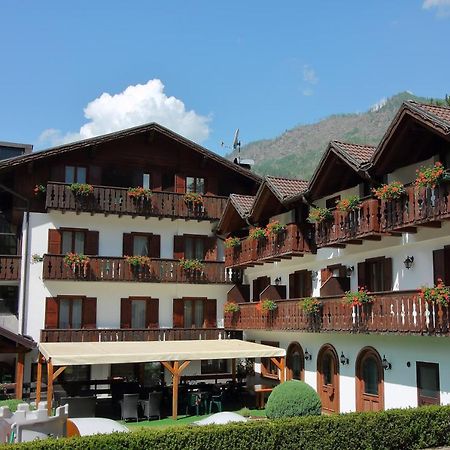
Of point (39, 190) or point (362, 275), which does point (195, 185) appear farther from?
point (362, 275)

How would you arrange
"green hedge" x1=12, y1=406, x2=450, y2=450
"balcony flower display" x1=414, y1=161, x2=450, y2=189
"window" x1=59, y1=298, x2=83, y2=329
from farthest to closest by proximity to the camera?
"window" x1=59, y1=298, x2=83, y2=329
"balcony flower display" x1=414, y1=161, x2=450, y2=189
"green hedge" x1=12, y1=406, x2=450, y2=450

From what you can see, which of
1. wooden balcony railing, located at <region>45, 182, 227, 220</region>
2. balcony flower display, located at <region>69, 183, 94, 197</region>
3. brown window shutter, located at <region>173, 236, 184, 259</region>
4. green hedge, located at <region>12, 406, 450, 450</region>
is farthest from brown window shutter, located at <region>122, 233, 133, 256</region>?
green hedge, located at <region>12, 406, 450, 450</region>

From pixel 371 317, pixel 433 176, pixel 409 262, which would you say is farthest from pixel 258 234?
pixel 433 176

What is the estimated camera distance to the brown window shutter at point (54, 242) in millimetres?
26312

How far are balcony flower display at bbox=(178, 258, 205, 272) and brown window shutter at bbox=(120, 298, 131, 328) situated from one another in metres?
2.74

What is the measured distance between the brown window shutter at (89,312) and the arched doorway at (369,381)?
11694mm

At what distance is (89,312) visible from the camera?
2653 cm

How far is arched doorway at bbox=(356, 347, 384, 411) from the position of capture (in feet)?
60.9

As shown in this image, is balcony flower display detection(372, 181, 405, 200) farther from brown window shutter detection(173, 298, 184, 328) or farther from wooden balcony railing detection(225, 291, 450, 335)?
brown window shutter detection(173, 298, 184, 328)

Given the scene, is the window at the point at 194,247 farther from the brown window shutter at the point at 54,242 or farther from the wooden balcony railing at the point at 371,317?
the brown window shutter at the point at 54,242

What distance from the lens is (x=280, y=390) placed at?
16.7 metres

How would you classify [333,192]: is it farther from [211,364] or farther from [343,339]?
[211,364]

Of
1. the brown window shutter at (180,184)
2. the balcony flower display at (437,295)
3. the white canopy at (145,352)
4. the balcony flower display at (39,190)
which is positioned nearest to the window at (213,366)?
the white canopy at (145,352)

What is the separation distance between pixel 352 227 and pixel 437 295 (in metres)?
4.63
